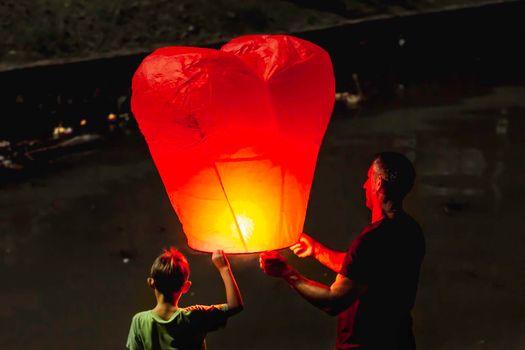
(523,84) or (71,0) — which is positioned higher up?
(71,0)

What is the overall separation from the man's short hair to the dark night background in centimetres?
362

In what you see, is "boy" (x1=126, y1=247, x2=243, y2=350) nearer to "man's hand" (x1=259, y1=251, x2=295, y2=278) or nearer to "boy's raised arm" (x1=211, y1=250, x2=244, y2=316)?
"boy's raised arm" (x1=211, y1=250, x2=244, y2=316)

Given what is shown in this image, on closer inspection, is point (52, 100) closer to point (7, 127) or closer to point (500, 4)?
point (7, 127)

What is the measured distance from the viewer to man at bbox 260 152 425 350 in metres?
2.83

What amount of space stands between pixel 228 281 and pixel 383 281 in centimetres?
58

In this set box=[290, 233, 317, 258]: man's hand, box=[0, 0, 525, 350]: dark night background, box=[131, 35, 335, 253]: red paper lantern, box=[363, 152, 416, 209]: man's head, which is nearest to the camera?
box=[131, 35, 335, 253]: red paper lantern

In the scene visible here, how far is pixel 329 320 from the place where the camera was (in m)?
6.70

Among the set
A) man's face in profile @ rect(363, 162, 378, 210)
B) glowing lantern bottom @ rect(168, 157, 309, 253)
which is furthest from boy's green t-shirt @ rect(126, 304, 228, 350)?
man's face in profile @ rect(363, 162, 378, 210)

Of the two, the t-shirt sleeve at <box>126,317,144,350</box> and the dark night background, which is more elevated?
the t-shirt sleeve at <box>126,317,144,350</box>

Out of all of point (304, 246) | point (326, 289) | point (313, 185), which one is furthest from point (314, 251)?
point (313, 185)

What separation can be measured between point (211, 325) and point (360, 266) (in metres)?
0.70

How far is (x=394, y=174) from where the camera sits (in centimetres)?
284

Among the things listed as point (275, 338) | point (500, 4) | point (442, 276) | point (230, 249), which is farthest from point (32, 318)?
point (500, 4)

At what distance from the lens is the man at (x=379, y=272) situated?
2.83 meters
